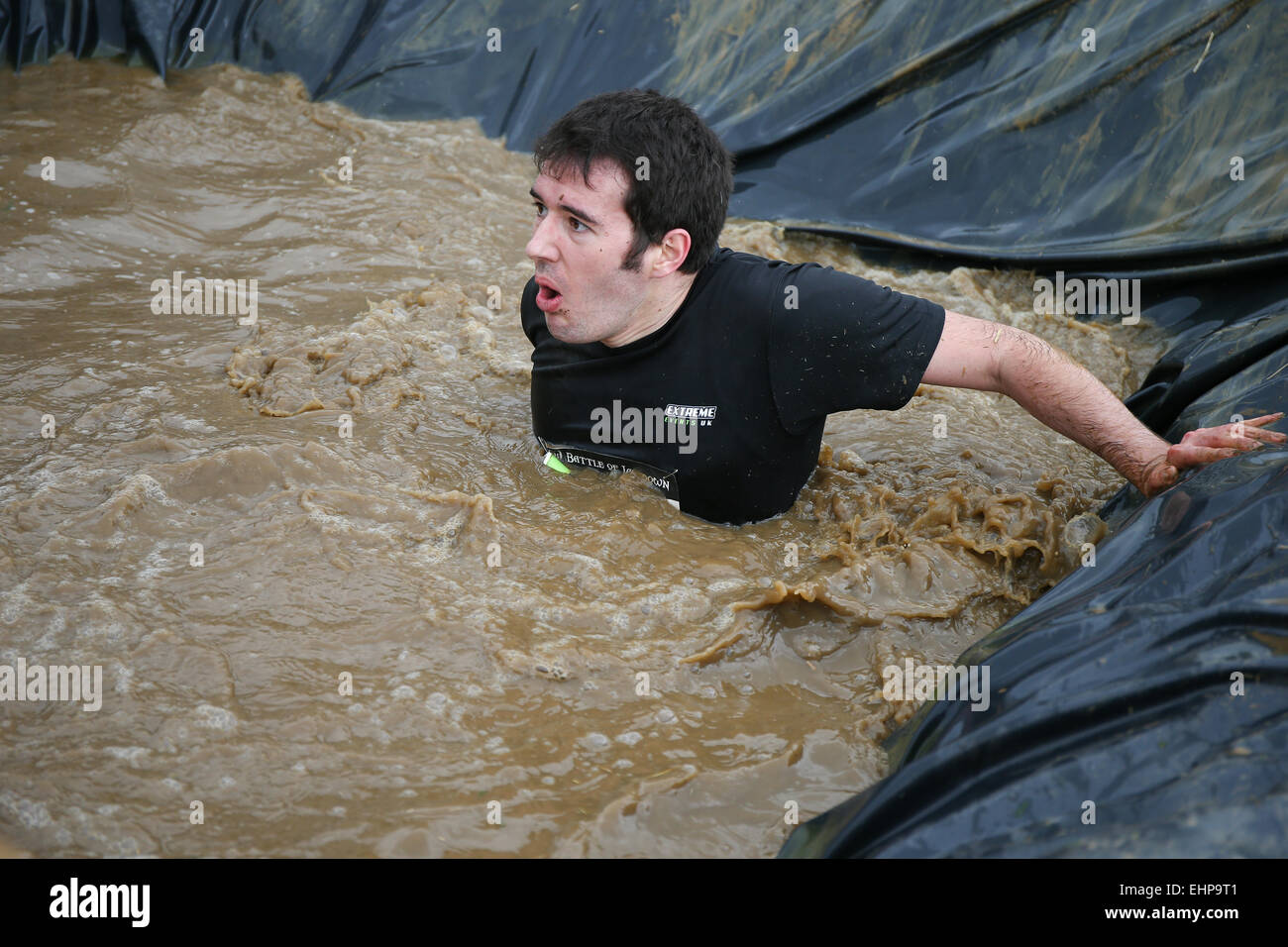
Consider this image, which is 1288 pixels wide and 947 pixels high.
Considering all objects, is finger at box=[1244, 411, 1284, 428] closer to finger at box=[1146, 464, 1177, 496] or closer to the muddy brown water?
finger at box=[1146, 464, 1177, 496]

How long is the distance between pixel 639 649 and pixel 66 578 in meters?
1.33

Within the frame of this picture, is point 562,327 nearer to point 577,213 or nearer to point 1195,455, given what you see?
point 577,213

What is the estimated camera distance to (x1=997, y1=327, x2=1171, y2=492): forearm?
2.56 meters

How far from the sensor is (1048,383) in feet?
8.39

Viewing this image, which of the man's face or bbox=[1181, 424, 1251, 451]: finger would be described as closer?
bbox=[1181, 424, 1251, 451]: finger

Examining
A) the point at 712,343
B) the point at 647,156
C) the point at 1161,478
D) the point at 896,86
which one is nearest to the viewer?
the point at 1161,478

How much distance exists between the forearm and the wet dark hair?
2.84ft

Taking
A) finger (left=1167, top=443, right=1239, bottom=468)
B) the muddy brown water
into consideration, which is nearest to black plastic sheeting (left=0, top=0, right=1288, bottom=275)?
the muddy brown water

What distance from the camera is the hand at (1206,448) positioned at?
2.36 m

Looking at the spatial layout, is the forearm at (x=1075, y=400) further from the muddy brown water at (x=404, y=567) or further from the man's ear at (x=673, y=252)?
the man's ear at (x=673, y=252)

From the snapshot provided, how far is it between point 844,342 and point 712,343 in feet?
1.22

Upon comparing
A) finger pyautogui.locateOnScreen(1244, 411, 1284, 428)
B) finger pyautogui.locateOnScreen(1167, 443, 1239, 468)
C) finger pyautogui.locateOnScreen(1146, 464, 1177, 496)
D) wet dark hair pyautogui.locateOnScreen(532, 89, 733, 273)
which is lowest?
finger pyautogui.locateOnScreen(1146, 464, 1177, 496)

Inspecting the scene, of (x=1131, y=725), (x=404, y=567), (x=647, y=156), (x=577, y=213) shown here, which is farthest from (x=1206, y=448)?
(x=404, y=567)
